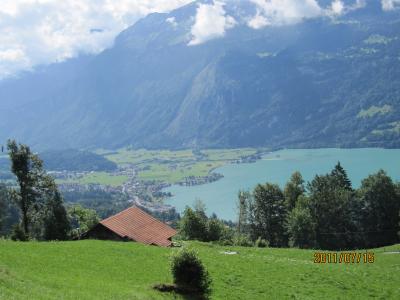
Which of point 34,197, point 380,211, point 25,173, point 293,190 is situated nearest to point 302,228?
point 293,190

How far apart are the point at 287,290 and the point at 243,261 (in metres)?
6.99

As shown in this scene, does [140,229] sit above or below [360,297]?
above

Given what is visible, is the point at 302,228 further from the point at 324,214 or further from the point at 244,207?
the point at 244,207

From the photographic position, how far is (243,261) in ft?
138

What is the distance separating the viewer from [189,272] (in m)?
30.9

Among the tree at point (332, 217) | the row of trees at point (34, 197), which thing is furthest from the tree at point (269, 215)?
the row of trees at point (34, 197)

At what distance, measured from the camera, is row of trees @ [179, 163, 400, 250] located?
82812mm

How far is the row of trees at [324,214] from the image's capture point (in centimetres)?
8519

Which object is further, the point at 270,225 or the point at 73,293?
the point at 270,225

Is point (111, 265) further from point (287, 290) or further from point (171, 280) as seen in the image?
point (287, 290)

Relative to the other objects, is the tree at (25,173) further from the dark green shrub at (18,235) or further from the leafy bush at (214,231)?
the leafy bush at (214,231)

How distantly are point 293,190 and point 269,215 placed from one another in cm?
617

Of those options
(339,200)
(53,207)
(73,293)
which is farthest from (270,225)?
(73,293)

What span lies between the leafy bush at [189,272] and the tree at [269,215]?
62426 millimetres
